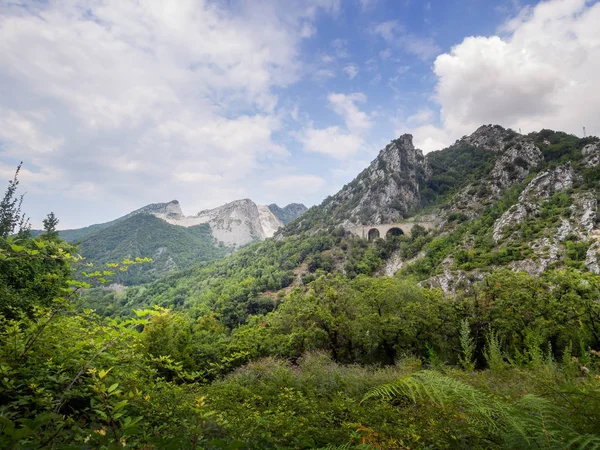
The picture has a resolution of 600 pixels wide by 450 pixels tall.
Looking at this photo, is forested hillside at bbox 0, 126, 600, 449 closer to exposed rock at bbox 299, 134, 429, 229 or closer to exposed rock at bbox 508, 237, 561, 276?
exposed rock at bbox 508, 237, 561, 276

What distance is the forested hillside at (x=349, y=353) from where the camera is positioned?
259 centimetres

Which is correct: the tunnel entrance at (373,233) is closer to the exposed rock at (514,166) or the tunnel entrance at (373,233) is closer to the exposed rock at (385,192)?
the exposed rock at (385,192)

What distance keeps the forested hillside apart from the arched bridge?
14653 millimetres

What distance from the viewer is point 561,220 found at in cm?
3594

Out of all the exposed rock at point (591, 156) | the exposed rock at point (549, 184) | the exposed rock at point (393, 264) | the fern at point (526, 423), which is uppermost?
the exposed rock at point (591, 156)

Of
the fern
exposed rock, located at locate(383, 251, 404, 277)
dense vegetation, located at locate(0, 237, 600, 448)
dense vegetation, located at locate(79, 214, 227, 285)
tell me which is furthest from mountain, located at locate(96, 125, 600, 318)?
dense vegetation, located at locate(79, 214, 227, 285)

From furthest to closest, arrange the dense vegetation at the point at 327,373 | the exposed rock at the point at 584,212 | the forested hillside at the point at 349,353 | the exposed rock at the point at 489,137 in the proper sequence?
1. the exposed rock at the point at 489,137
2. the exposed rock at the point at 584,212
3. the forested hillside at the point at 349,353
4. the dense vegetation at the point at 327,373

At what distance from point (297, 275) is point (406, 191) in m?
52.0

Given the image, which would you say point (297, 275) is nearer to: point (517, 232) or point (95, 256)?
point (517, 232)

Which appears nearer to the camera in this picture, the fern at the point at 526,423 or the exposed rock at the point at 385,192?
the fern at the point at 526,423

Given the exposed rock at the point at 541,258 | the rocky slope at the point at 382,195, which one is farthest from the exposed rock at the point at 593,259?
the rocky slope at the point at 382,195

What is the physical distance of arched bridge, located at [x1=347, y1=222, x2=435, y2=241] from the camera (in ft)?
234

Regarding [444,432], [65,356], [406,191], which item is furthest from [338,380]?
[406,191]

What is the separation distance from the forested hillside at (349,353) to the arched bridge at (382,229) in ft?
48.1
